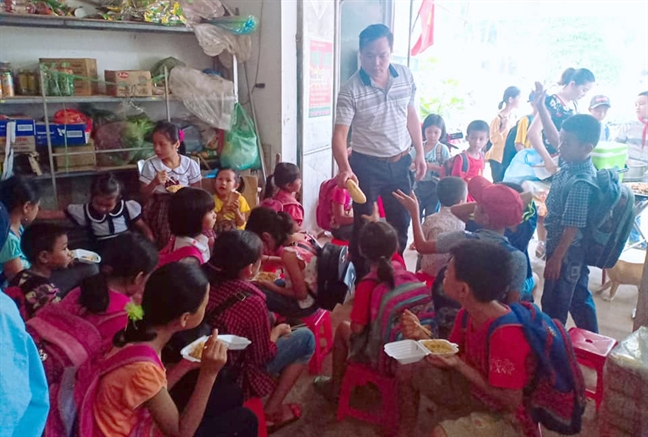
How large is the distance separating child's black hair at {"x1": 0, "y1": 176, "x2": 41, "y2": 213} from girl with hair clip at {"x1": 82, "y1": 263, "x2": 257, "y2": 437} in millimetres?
1357

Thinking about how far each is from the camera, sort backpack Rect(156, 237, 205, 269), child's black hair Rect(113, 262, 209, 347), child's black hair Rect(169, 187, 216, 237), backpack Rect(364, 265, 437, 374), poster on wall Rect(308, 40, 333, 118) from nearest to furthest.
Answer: child's black hair Rect(113, 262, 209, 347)
backpack Rect(364, 265, 437, 374)
backpack Rect(156, 237, 205, 269)
child's black hair Rect(169, 187, 216, 237)
poster on wall Rect(308, 40, 333, 118)

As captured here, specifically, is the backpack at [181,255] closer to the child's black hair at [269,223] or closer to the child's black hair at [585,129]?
the child's black hair at [269,223]

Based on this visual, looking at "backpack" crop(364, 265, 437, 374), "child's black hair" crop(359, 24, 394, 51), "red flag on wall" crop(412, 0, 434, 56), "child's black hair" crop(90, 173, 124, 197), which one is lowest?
"backpack" crop(364, 265, 437, 374)

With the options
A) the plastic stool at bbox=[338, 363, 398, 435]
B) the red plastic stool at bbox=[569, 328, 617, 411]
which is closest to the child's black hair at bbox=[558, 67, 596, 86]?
the red plastic stool at bbox=[569, 328, 617, 411]

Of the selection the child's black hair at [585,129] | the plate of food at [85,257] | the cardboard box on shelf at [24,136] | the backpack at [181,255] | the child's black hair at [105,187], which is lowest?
the plate of food at [85,257]

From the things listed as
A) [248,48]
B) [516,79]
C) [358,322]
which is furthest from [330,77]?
[516,79]

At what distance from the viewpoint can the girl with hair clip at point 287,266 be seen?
7.60 feet

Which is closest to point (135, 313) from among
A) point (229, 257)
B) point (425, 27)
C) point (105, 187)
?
point (229, 257)

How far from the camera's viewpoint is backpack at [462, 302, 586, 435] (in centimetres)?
160

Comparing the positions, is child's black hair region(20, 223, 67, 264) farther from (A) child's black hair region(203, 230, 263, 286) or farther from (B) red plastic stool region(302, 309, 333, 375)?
(B) red plastic stool region(302, 309, 333, 375)

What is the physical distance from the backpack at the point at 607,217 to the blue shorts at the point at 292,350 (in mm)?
1410

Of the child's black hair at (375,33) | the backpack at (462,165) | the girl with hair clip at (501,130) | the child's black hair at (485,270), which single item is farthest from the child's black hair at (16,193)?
the girl with hair clip at (501,130)

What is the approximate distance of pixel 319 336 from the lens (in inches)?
108

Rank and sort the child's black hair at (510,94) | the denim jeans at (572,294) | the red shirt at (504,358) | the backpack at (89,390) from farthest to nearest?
the child's black hair at (510,94) → the denim jeans at (572,294) → the red shirt at (504,358) → the backpack at (89,390)
